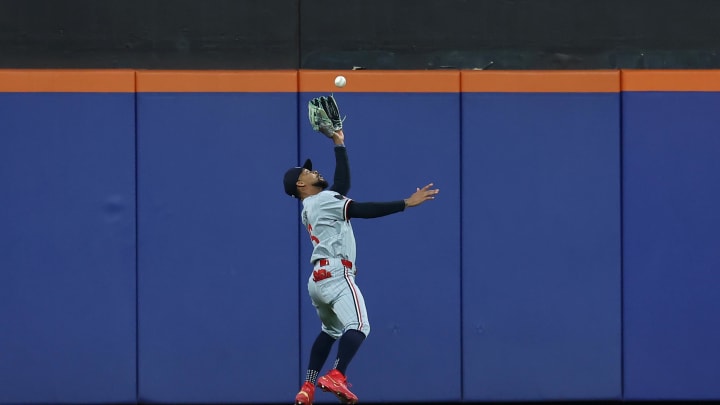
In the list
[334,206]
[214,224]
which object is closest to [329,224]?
[334,206]

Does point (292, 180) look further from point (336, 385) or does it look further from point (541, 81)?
point (541, 81)

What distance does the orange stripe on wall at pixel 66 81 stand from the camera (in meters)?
9.19

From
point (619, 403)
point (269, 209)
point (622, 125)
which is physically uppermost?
point (622, 125)

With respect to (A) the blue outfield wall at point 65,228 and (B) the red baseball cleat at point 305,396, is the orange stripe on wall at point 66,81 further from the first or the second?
(B) the red baseball cleat at point 305,396

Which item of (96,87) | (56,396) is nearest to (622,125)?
(96,87)

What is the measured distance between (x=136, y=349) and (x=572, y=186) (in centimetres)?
340

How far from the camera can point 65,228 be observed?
9.26 meters

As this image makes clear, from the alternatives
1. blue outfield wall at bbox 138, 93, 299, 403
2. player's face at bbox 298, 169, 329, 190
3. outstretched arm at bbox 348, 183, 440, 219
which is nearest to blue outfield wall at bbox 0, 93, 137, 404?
blue outfield wall at bbox 138, 93, 299, 403

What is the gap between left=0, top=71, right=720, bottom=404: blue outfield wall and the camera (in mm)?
9250

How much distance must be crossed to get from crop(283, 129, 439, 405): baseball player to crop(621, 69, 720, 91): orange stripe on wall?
2.20 m

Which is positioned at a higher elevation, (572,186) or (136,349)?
(572,186)

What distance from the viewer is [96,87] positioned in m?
9.21
